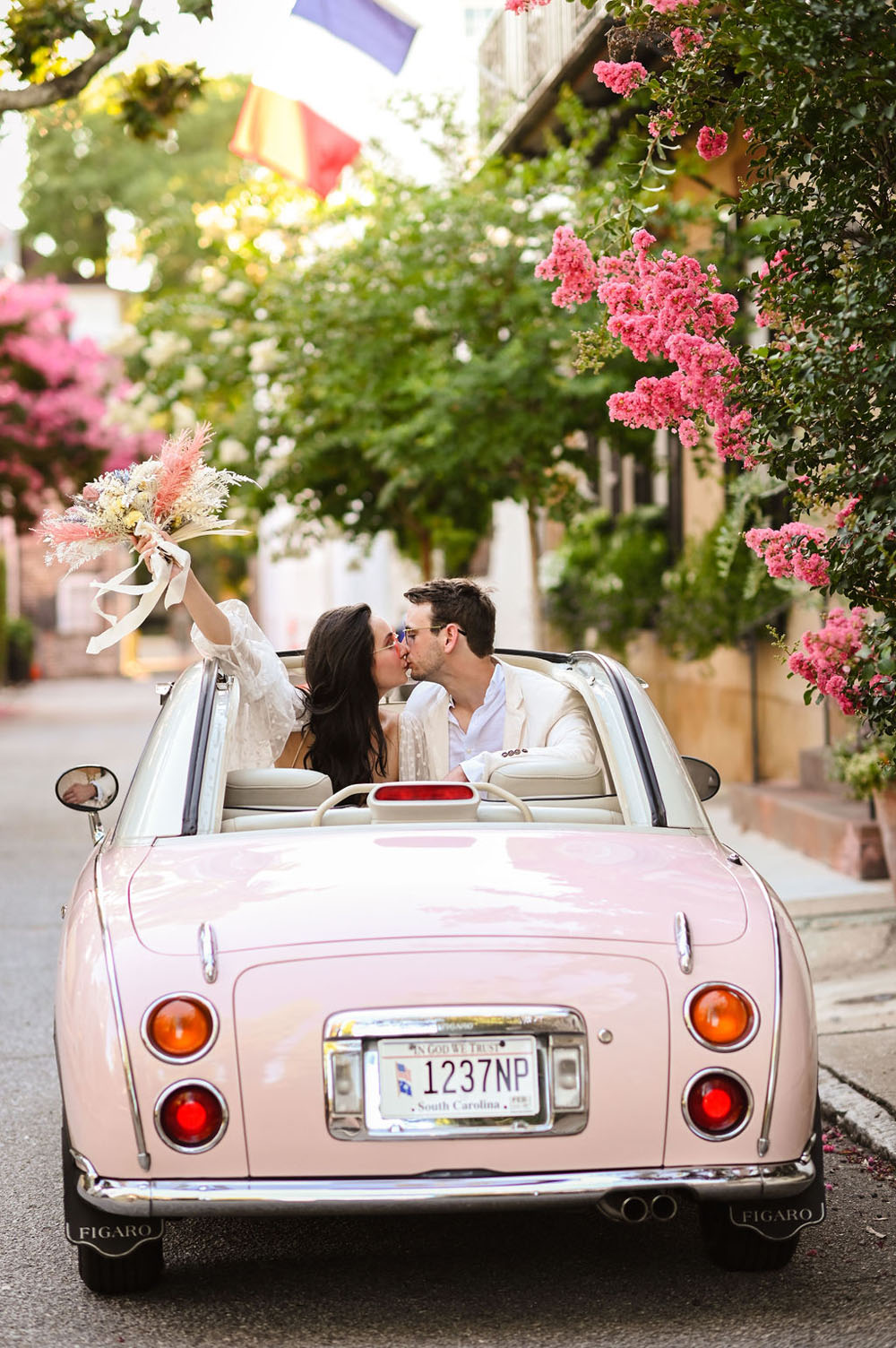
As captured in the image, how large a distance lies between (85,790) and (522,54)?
1196 centimetres

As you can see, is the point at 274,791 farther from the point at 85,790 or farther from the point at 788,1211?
the point at 788,1211

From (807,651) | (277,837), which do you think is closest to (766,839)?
(807,651)

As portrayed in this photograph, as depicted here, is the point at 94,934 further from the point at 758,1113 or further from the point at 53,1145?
the point at 53,1145

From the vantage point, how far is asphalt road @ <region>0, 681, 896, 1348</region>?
3549mm

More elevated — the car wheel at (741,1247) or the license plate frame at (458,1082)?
the license plate frame at (458,1082)

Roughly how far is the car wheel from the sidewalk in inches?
38.9

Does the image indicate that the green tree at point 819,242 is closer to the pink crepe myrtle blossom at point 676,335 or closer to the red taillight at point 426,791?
the pink crepe myrtle blossom at point 676,335

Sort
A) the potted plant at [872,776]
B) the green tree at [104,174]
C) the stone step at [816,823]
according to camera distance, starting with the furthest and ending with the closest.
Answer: the green tree at [104,174] < the stone step at [816,823] < the potted plant at [872,776]

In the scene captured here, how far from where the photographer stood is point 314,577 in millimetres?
35469

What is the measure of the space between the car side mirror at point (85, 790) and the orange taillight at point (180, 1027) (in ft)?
4.81

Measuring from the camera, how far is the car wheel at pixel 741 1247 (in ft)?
12.5

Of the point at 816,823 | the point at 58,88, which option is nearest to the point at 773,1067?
the point at 816,823

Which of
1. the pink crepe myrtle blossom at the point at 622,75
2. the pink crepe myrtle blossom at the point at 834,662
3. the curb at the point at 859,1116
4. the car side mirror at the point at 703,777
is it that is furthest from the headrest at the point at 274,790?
the pink crepe myrtle blossom at the point at 622,75

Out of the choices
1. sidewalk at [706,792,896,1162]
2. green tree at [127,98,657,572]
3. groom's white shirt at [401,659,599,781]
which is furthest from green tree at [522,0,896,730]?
green tree at [127,98,657,572]
